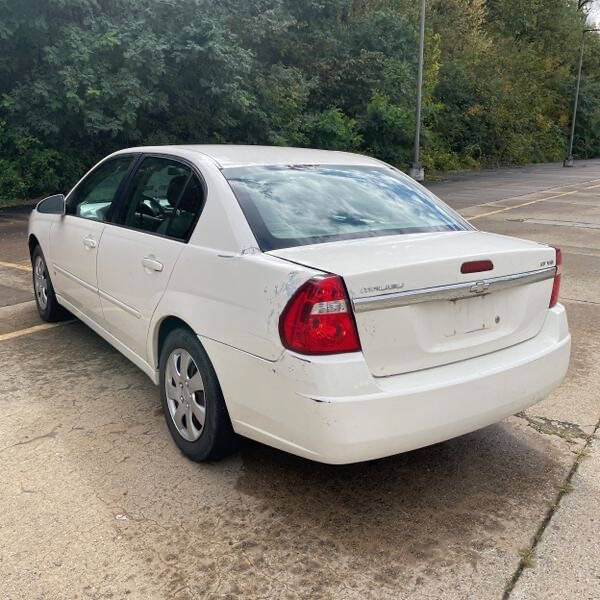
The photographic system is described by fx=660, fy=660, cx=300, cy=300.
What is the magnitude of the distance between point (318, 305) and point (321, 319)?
0.18 ft

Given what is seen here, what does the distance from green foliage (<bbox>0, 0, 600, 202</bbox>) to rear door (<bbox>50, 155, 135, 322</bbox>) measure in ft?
27.8

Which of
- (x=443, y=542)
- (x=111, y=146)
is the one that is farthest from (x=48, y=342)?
(x=111, y=146)

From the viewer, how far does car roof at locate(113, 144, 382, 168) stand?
3.56 meters

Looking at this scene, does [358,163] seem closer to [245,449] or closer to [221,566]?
[245,449]

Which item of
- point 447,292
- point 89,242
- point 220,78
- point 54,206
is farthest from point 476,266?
point 220,78

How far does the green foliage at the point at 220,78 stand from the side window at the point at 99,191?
27.9 ft

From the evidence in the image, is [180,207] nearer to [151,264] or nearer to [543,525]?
[151,264]

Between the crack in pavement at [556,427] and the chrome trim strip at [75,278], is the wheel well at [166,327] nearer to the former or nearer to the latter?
the chrome trim strip at [75,278]

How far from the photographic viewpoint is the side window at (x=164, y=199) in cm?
338

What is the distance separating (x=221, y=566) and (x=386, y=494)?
2.85 ft

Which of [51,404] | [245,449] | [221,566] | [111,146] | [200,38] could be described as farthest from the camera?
[111,146]

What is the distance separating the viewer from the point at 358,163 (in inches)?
155

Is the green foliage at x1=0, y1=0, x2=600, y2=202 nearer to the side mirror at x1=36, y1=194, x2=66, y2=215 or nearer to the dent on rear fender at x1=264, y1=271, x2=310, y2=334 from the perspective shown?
the side mirror at x1=36, y1=194, x2=66, y2=215

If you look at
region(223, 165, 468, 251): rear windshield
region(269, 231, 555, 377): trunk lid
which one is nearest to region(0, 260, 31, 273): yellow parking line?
region(223, 165, 468, 251): rear windshield
